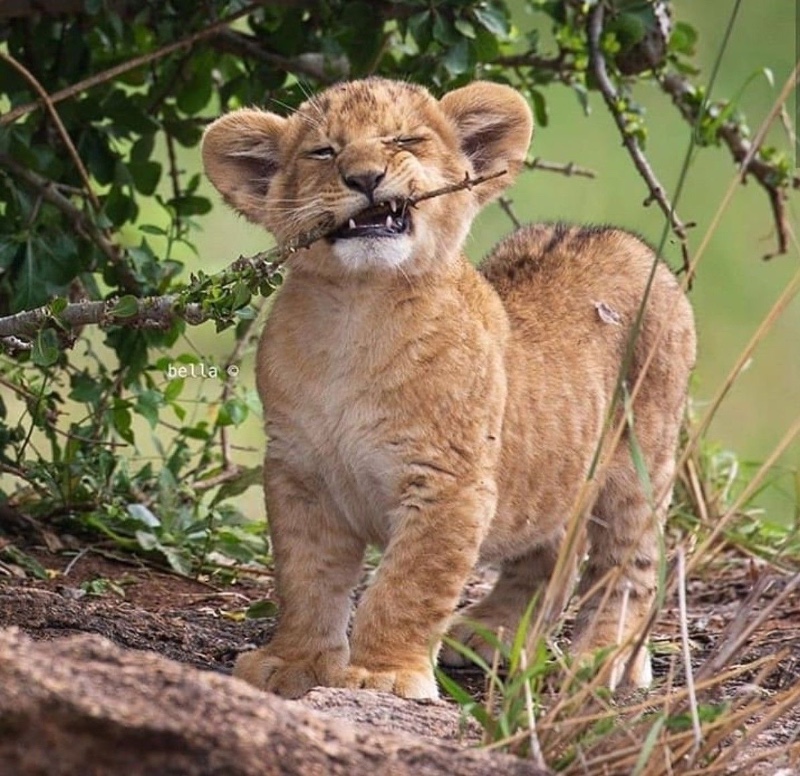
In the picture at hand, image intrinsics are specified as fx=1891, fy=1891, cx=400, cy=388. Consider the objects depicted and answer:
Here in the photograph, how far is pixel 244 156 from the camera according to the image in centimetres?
496

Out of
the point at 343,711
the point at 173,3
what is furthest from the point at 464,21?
the point at 343,711

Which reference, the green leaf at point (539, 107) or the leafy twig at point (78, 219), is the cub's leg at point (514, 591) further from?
the green leaf at point (539, 107)

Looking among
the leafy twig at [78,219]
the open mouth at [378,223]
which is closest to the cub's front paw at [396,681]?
the open mouth at [378,223]

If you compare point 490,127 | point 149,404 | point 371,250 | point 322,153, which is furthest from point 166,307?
point 149,404

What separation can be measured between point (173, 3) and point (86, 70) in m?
0.40

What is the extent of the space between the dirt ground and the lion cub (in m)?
0.34

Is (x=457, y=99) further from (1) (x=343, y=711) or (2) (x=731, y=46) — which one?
(2) (x=731, y=46)

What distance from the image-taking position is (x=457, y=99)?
4.96m

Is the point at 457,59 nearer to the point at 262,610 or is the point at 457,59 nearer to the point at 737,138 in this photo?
the point at 737,138

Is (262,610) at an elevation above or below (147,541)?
above

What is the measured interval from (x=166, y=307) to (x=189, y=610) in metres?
1.57

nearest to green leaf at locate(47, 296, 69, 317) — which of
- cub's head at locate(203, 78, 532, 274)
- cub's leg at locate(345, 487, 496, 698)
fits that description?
cub's head at locate(203, 78, 532, 274)

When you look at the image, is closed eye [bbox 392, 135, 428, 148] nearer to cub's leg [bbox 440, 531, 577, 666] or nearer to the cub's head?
the cub's head

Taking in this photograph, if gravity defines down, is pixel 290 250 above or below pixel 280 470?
above
